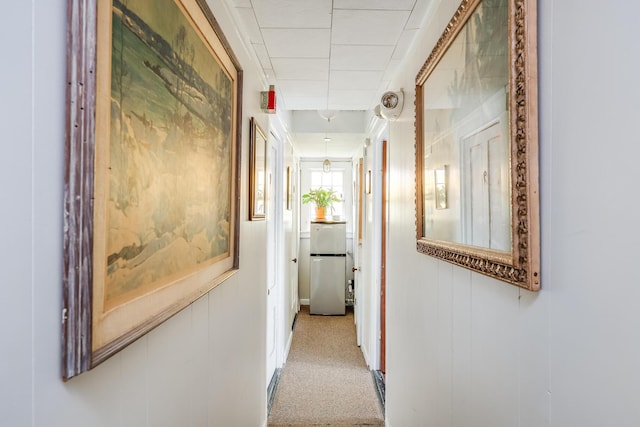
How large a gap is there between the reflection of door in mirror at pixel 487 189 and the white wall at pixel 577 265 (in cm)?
11

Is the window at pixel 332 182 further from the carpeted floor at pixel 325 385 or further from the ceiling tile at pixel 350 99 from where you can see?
the ceiling tile at pixel 350 99

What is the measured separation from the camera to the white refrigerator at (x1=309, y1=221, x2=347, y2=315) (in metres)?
5.34

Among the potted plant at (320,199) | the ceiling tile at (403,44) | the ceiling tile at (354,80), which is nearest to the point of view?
Answer: the ceiling tile at (403,44)

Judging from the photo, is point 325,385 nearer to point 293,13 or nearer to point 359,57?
point 359,57

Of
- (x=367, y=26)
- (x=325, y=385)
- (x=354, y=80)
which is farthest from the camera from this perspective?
(x=325, y=385)

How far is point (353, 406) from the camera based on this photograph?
2900 millimetres

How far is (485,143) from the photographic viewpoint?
3.22 feet

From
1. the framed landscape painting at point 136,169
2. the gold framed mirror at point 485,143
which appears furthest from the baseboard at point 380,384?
the framed landscape painting at point 136,169

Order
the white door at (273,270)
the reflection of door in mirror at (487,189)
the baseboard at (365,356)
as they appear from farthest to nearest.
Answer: the baseboard at (365,356) → the white door at (273,270) → the reflection of door in mirror at (487,189)

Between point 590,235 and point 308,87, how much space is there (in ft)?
7.55

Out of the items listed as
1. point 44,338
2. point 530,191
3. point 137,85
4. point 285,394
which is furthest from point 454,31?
point 285,394

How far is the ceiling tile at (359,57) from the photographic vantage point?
197 cm

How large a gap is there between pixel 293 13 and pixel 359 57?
1.95 feet

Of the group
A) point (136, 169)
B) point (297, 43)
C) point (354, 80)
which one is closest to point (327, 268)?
point (354, 80)
